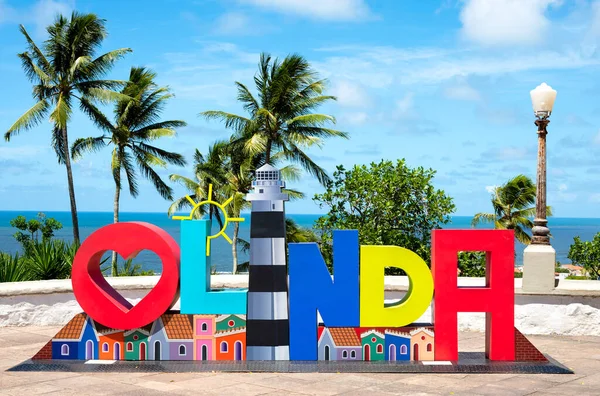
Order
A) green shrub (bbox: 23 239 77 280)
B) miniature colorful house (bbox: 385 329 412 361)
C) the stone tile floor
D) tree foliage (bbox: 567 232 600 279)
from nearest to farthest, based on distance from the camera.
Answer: the stone tile floor → miniature colorful house (bbox: 385 329 412 361) → green shrub (bbox: 23 239 77 280) → tree foliage (bbox: 567 232 600 279)

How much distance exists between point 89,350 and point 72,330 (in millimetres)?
395

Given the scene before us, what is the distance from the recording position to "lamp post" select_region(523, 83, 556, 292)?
13.5m

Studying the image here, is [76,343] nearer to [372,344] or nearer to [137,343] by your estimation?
[137,343]

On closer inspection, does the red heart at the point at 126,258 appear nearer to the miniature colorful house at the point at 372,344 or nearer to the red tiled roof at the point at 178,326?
the red tiled roof at the point at 178,326

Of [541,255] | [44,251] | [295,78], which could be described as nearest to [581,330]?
[541,255]

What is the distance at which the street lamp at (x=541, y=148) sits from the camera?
13.7 metres

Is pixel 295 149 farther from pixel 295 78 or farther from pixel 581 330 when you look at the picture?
pixel 581 330

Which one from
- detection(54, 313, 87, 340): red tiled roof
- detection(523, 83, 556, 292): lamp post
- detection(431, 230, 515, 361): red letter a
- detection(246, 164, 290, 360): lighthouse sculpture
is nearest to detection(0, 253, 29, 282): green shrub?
detection(54, 313, 87, 340): red tiled roof

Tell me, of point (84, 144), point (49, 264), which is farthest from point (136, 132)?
point (49, 264)

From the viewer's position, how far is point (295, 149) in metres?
35.8

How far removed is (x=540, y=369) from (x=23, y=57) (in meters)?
32.1

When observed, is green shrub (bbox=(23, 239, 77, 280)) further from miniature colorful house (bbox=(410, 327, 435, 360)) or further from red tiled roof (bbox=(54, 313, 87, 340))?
miniature colorful house (bbox=(410, 327, 435, 360))

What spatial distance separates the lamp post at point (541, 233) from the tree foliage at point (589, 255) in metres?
18.9

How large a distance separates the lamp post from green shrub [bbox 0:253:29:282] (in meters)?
10.4
